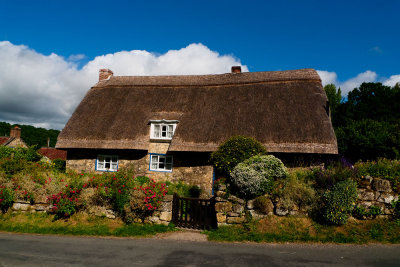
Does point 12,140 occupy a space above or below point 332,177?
above

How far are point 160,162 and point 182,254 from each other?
9107 millimetres

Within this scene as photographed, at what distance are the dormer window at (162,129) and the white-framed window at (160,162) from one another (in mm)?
1153

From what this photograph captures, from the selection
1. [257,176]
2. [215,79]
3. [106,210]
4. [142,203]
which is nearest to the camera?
[257,176]

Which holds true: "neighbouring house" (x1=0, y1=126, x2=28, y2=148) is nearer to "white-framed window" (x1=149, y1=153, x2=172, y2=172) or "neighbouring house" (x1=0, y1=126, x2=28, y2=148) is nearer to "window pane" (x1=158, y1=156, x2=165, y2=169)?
"white-framed window" (x1=149, y1=153, x2=172, y2=172)

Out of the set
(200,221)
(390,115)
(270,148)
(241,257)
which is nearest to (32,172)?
(200,221)

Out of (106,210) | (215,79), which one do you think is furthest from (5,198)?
(215,79)

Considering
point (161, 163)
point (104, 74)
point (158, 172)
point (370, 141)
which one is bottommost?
point (158, 172)

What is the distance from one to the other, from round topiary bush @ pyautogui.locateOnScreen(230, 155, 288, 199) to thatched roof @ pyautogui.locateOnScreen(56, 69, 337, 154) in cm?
363

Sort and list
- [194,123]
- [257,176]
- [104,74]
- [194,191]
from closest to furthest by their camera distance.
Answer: [257,176] < [194,191] < [194,123] < [104,74]

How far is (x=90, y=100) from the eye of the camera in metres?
18.5

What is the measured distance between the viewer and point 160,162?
15445mm

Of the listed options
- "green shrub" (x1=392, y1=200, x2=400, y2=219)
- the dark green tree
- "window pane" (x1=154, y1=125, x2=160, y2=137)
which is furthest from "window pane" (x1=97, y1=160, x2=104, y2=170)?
the dark green tree

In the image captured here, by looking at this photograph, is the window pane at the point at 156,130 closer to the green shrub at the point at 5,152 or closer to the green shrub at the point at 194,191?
the green shrub at the point at 194,191

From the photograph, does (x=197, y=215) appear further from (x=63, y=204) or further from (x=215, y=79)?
(x=215, y=79)
